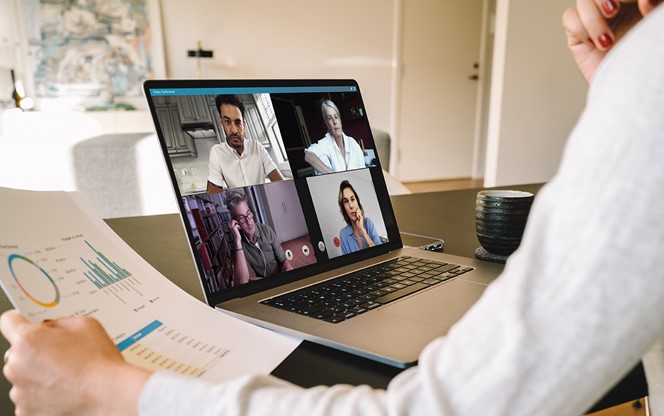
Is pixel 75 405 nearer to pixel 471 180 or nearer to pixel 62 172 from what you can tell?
pixel 62 172

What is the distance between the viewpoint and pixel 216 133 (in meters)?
0.72

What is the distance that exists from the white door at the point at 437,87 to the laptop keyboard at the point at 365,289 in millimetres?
4719

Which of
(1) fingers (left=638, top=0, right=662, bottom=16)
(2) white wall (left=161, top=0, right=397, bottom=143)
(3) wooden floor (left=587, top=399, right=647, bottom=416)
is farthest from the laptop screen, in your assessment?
(2) white wall (left=161, top=0, right=397, bottom=143)

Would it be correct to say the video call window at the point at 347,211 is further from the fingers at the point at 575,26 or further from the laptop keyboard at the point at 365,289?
the fingers at the point at 575,26

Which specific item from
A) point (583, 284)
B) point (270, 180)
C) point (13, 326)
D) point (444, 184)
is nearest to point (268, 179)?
point (270, 180)

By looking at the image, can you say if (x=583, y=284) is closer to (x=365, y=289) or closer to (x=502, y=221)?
(x=365, y=289)

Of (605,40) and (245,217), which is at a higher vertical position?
(605,40)

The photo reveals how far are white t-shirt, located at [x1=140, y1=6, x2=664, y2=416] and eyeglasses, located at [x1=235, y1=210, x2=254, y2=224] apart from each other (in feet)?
1.30

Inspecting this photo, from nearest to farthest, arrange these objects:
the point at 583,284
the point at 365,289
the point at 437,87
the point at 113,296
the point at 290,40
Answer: the point at 583,284, the point at 113,296, the point at 365,289, the point at 290,40, the point at 437,87

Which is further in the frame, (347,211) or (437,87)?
(437,87)

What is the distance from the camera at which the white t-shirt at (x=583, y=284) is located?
0.92ft

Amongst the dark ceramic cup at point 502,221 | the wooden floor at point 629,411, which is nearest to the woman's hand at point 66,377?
the dark ceramic cup at point 502,221

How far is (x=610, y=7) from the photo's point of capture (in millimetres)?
599

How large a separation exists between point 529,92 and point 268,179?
3.48m
